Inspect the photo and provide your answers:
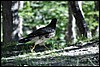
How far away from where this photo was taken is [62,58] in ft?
28.4

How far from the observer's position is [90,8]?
1080 inches

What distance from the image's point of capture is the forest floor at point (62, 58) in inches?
313

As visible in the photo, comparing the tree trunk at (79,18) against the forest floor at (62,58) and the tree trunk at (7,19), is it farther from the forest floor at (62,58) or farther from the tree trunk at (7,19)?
the forest floor at (62,58)

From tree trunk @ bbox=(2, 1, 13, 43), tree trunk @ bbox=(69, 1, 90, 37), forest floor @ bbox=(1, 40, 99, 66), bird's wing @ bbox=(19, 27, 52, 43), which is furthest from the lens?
tree trunk @ bbox=(2, 1, 13, 43)

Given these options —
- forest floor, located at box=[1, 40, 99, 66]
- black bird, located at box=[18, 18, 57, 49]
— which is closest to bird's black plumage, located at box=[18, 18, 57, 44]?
black bird, located at box=[18, 18, 57, 49]

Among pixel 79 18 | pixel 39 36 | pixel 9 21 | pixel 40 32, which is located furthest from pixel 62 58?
pixel 9 21

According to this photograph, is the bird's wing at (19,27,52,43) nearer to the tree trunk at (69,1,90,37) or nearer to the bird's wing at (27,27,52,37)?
the bird's wing at (27,27,52,37)

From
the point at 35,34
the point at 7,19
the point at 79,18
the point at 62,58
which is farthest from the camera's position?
the point at 7,19

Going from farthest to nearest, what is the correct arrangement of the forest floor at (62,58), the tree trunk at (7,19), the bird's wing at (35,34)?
1. the tree trunk at (7,19)
2. the bird's wing at (35,34)
3. the forest floor at (62,58)

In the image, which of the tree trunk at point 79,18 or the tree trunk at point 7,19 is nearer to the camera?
the tree trunk at point 79,18

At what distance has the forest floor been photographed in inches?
313

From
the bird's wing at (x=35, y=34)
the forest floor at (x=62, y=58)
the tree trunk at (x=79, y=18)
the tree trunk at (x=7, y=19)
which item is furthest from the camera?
the tree trunk at (x=7, y=19)

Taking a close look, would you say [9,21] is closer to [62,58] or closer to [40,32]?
[40,32]

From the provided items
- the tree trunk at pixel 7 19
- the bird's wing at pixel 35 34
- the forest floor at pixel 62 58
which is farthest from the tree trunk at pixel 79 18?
the bird's wing at pixel 35 34
